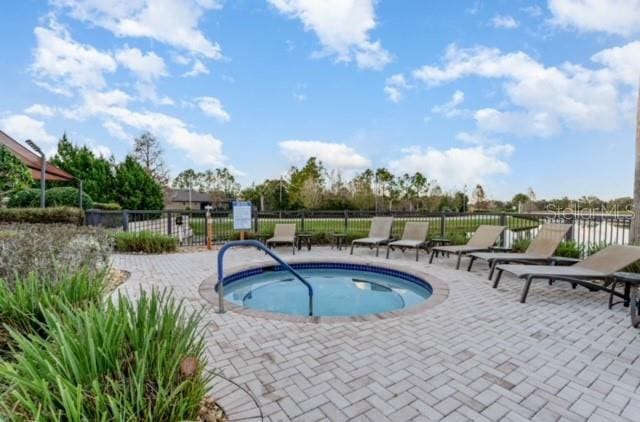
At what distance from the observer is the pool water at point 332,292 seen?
514 centimetres

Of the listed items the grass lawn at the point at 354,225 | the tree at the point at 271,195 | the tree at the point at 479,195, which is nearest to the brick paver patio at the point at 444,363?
the grass lawn at the point at 354,225

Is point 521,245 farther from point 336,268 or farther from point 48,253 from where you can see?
point 48,253

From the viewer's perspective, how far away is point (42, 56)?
9.91m

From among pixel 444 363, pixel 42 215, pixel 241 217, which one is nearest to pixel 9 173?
pixel 42 215

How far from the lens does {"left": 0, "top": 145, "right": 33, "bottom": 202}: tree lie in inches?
391

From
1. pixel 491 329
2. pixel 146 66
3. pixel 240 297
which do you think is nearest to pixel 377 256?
pixel 240 297

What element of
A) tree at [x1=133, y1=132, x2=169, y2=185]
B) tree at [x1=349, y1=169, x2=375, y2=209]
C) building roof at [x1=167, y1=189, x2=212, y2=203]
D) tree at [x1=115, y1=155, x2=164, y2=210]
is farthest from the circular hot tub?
building roof at [x1=167, y1=189, x2=212, y2=203]

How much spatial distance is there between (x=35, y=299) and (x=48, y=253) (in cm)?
209

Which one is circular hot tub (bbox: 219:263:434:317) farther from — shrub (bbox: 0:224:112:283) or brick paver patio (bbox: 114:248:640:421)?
shrub (bbox: 0:224:112:283)

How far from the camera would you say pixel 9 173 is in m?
10.1

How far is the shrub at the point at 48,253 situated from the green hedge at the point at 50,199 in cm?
1034

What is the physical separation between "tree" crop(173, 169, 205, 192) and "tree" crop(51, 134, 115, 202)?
1209 inches

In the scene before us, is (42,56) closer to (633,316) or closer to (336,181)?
(633,316)

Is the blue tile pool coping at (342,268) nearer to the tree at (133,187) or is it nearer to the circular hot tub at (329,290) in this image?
the circular hot tub at (329,290)
